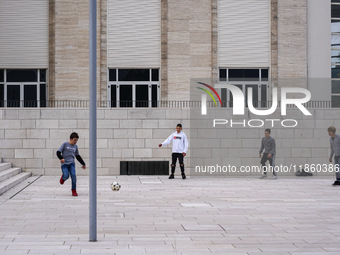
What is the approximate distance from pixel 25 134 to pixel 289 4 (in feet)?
46.2

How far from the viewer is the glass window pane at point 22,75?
27781 millimetres

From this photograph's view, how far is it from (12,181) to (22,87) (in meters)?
11.1

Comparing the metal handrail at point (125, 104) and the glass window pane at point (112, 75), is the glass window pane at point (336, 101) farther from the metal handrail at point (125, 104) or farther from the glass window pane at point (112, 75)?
the glass window pane at point (112, 75)

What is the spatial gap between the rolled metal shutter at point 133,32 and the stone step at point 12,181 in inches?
315

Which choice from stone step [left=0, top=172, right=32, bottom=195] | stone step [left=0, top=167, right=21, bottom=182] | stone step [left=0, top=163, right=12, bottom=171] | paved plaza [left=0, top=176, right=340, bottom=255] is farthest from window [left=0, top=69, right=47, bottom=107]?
paved plaza [left=0, top=176, right=340, bottom=255]

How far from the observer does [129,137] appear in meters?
23.0

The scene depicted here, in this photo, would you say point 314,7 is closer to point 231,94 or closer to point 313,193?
point 231,94

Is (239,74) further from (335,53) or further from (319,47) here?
(335,53)

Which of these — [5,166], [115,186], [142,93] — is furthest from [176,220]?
[142,93]

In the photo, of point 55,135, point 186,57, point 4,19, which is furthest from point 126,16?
point 55,135

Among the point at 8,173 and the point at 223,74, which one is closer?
the point at 8,173

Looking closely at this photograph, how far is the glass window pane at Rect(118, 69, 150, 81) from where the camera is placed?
2780cm

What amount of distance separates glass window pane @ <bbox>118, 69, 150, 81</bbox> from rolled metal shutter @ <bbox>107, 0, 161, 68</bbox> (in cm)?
36

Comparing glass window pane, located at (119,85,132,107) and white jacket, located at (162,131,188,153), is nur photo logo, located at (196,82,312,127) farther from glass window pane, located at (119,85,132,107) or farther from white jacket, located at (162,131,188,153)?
glass window pane, located at (119,85,132,107)
